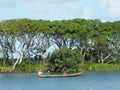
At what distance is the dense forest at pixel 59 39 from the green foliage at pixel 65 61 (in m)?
4.99

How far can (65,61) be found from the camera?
9150 cm

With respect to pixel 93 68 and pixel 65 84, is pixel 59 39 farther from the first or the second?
pixel 65 84

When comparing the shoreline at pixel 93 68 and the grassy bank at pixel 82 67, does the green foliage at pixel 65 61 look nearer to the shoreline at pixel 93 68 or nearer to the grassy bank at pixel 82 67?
the grassy bank at pixel 82 67

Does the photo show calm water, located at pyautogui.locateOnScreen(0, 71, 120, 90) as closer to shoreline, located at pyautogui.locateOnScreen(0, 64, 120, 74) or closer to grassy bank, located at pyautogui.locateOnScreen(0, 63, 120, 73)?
shoreline, located at pyautogui.locateOnScreen(0, 64, 120, 74)

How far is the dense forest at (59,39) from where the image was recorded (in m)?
105

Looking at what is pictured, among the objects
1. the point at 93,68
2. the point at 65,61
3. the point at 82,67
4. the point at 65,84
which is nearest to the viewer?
the point at 65,84

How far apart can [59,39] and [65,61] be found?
2002 cm

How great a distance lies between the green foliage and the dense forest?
196 inches

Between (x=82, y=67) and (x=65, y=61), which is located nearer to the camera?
(x=65, y=61)

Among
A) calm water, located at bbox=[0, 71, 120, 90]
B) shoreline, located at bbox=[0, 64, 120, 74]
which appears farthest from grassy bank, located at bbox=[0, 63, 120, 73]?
calm water, located at bbox=[0, 71, 120, 90]

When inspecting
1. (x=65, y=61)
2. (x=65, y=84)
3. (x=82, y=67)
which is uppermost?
(x=65, y=61)

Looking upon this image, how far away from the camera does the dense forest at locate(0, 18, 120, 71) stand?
345 feet

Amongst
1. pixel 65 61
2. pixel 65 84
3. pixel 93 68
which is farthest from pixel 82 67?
pixel 65 84

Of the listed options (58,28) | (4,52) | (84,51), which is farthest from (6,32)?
(84,51)
